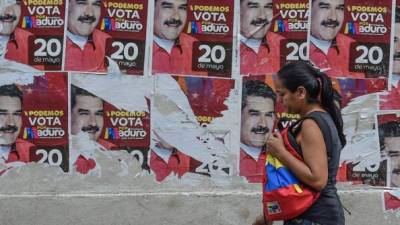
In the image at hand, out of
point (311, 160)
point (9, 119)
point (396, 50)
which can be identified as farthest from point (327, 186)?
point (9, 119)

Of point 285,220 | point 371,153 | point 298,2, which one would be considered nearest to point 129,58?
point 298,2

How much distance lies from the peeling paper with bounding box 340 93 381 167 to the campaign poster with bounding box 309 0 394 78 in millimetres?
234

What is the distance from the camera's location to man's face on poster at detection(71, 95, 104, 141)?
5.07m

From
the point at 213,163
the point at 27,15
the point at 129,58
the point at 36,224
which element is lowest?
the point at 36,224

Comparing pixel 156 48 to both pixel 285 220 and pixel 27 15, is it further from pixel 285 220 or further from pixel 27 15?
pixel 285 220

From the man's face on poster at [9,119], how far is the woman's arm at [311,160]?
113 inches

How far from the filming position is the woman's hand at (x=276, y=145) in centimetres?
287

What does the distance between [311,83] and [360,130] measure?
2.55 metres

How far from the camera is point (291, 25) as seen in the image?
5.16 metres

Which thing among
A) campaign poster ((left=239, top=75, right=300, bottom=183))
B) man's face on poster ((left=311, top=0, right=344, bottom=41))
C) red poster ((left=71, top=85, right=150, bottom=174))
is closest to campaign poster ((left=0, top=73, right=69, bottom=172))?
red poster ((left=71, top=85, right=150, bottom=174))

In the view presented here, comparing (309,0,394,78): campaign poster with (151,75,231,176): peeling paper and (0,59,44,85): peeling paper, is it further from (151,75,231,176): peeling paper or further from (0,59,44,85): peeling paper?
(0,59,44,85): peeling paper

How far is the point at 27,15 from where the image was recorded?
5008 millimetres

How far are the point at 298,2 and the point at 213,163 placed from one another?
4.92ft

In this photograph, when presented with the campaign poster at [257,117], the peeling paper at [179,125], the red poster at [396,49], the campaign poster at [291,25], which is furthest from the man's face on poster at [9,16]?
the red poster at [396,49]
